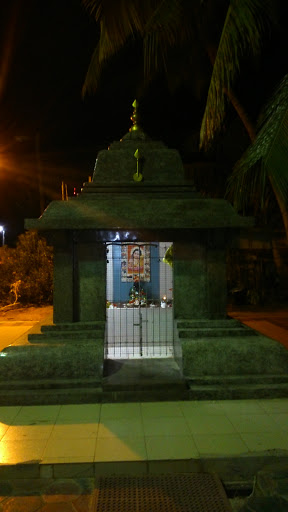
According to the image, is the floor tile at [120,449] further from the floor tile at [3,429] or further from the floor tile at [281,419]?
the floor tile at [281,419]

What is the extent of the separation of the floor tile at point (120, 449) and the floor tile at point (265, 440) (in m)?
1.22

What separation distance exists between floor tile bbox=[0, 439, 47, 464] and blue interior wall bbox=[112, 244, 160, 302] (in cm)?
399

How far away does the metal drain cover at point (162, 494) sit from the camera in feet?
12.9

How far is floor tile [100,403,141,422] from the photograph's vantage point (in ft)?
19.2

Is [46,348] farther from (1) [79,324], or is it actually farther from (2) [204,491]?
(2) [204,491]

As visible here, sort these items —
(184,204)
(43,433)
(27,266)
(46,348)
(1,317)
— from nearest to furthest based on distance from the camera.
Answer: (43,433), (46,348), (184,204), (1,317), (27,266)

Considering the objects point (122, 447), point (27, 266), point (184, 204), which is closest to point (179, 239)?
point (184, 204)

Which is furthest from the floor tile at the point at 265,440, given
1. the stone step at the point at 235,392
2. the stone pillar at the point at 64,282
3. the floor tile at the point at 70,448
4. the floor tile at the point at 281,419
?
the stone pillar at the point at 64,282

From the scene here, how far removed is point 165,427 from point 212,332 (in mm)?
2151

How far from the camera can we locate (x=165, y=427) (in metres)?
5.49

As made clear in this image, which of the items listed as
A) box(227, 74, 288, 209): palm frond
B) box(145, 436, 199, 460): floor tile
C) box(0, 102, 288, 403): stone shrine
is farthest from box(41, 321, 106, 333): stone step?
box(227, 74, 288, 209): palm frond

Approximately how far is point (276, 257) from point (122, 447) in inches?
597

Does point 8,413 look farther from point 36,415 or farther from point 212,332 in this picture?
point 212,332

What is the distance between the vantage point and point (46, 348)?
6.68 meters
